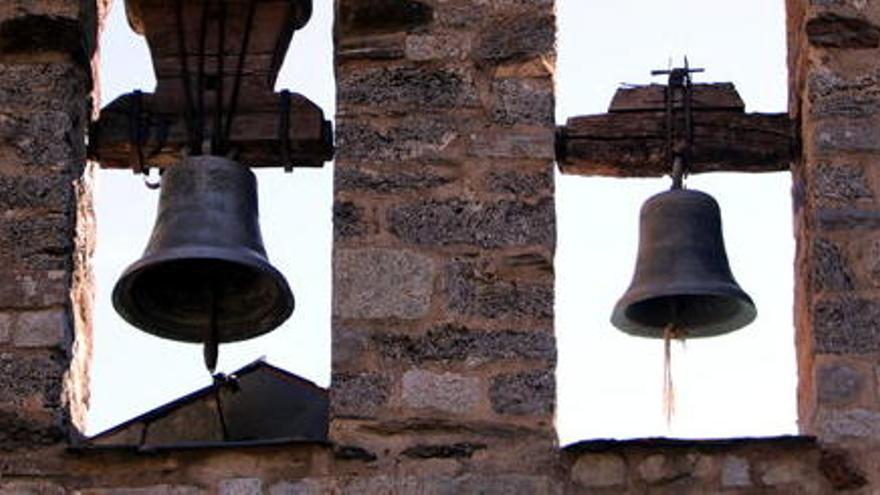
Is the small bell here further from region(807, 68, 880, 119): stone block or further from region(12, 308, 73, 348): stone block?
region(807, 68, 880, 119): stone block

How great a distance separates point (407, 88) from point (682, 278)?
33.8 inches

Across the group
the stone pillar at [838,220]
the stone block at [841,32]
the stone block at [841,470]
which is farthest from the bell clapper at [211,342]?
the stone block at [841,32]

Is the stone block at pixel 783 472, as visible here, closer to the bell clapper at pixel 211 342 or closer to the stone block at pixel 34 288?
the bell clapper at pixel 211 342

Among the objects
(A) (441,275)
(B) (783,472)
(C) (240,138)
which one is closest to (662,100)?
(A) (441,275)

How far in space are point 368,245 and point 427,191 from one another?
0.21 meters

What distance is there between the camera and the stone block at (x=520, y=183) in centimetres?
796

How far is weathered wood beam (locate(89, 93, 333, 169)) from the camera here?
8.27 metres

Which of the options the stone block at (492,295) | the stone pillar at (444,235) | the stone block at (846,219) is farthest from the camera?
the stone block at (846,219)

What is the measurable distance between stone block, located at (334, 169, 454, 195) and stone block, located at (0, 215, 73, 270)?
0.70 m

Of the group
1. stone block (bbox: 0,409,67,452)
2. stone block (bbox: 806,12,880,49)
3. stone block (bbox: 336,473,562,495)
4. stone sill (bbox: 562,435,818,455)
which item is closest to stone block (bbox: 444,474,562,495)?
stone block (bbox: 336,473,562,495)

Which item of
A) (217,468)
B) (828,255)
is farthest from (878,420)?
(217,468)

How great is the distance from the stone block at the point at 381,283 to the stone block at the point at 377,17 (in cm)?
65

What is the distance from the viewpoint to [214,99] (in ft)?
27.5

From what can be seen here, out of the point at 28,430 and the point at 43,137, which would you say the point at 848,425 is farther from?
the point at 43,137
